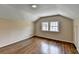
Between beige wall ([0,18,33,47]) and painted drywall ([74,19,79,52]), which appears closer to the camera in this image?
painted drywall ([74,19,79,52])

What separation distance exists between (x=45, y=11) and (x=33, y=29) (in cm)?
57

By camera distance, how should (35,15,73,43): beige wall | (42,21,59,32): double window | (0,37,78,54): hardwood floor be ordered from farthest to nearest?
1. (0,37,78,54): hardwood floor
2. (35,15,73,43): beige wall
3. (42,21,59,32): double window

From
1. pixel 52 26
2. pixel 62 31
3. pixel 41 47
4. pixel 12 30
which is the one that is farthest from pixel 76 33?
pixel 12 30

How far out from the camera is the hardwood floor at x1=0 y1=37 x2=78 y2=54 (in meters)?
2.44

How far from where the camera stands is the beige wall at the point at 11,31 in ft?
10.3

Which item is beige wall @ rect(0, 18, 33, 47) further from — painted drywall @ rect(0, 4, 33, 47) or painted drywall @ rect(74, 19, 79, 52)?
painted drywall @ rect(74, 19, 79, 52)

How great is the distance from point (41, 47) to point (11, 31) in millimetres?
1482

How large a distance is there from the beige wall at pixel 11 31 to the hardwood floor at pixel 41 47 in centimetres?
42

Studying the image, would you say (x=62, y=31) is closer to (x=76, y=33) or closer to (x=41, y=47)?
(x=76, y=33)

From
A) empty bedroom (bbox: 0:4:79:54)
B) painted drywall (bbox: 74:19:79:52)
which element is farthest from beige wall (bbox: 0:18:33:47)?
painted drywall (bbox: 74:19:79:52)

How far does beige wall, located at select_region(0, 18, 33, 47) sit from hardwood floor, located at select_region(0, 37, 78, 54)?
415mm

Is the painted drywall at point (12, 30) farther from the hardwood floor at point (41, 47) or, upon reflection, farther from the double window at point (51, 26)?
the double window at point (51, 26)

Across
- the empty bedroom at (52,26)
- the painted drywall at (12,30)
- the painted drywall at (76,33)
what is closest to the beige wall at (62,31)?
the empty bedroom at (52,26)

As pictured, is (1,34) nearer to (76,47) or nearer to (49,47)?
(49,47)
